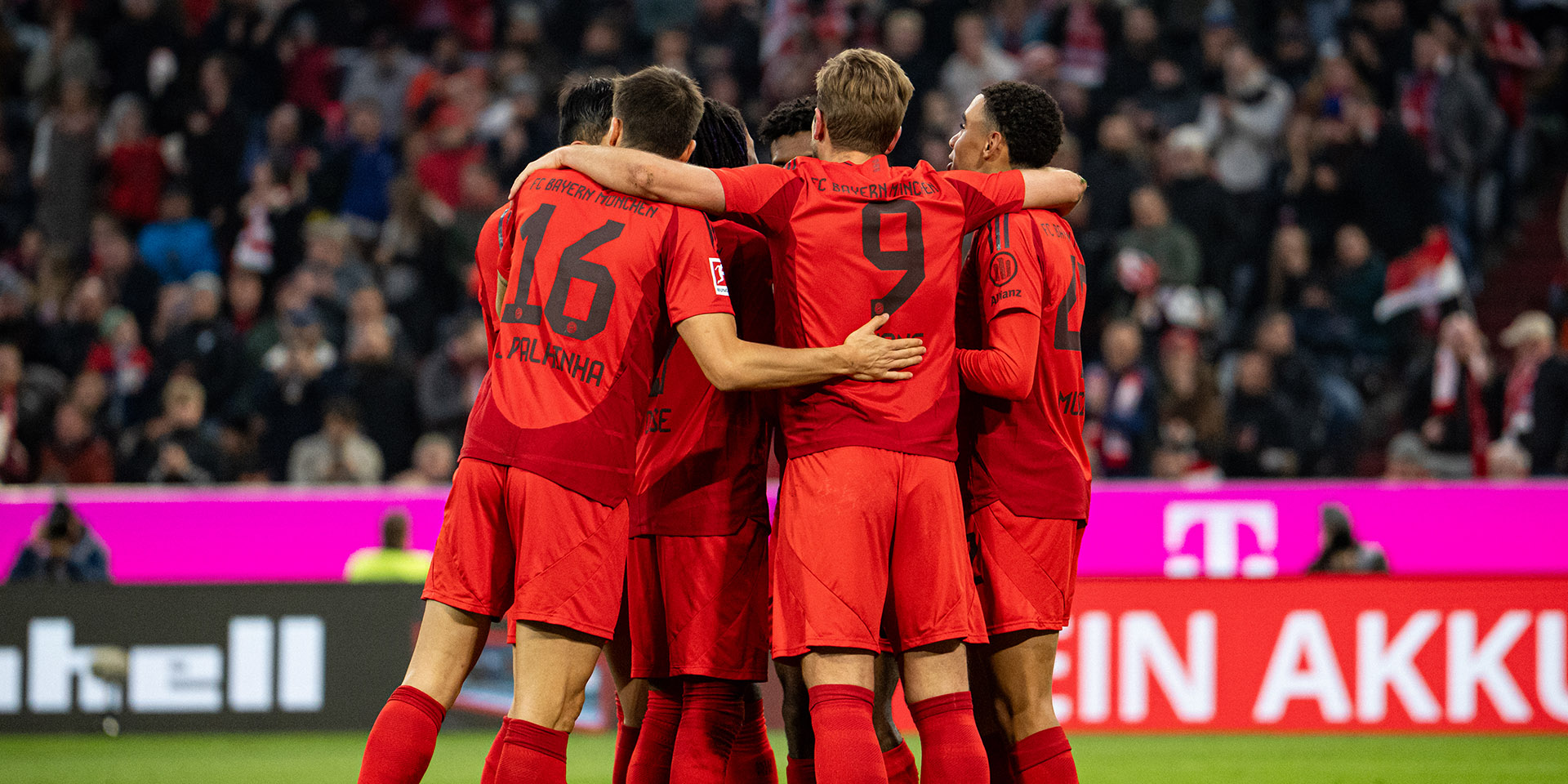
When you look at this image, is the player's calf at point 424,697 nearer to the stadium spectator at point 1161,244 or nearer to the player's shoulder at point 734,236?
the player's shoulder at point 734,236

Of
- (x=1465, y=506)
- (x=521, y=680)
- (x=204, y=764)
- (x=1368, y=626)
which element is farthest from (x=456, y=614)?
(x=1465, y=506)

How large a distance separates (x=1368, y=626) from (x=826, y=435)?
232 inches

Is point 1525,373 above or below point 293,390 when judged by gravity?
above

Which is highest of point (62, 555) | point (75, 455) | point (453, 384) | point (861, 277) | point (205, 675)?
point (861, 277)

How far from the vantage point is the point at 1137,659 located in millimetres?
9617

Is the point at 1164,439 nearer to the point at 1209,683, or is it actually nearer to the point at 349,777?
the point at 1209,683

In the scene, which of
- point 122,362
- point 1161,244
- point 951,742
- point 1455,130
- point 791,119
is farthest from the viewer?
point 122,362

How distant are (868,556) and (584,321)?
107cm

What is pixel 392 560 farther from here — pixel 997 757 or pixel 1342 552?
pixel 997 757

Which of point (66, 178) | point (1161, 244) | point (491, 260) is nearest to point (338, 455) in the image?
point (66, 178)

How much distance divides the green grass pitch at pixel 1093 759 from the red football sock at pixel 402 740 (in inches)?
130

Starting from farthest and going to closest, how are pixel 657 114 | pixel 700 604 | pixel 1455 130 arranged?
pixel 1455 130 → pixel 700 604 → pixel 657 114

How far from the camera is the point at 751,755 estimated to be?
17.6 ft

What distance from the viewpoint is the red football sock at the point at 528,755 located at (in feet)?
15.0
